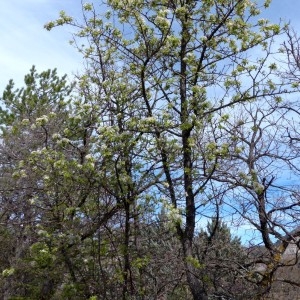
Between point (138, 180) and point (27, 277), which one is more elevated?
point (138, 180)

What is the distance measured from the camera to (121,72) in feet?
26.1

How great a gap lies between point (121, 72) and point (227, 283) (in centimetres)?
388

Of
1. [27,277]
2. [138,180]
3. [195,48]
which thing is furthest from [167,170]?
[27,277]

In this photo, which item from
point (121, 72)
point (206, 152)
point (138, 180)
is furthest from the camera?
point (121, 72)

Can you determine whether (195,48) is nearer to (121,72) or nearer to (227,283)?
(121,72)

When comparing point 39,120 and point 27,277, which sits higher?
point 39,120

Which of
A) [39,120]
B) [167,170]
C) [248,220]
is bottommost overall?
[248,220]

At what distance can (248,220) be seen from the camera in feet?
27.4

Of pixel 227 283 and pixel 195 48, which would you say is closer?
pixel 195 48

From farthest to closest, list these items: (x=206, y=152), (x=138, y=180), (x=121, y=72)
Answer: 1. (x=121, y=72)
2. (x=138, y=180)
3. (x=206, y=152)

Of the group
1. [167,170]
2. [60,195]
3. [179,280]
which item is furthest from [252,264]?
[60,195]

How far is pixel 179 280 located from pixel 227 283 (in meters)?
1.08

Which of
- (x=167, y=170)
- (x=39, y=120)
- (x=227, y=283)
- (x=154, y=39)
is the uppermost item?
(x=154, y=39)

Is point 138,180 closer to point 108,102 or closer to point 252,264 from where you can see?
point 108,102
